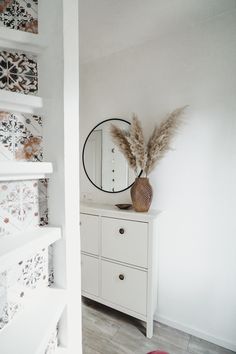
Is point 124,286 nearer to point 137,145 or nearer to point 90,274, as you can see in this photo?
point 90,274

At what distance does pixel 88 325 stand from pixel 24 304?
1.25m

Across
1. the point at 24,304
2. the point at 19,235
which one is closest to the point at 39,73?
the point at 19,235

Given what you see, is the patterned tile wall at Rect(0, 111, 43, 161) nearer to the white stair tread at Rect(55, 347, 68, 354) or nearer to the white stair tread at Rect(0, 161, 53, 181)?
the white stair tread at Rect(0, 161, 53, 181)

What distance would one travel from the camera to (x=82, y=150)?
6.73 ft

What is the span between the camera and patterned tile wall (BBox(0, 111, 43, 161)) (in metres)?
0.63

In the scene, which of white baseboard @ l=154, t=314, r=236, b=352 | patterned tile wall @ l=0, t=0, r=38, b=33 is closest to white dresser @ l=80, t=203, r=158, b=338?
white baseboard @ l=154, t=314, r=236, b=352

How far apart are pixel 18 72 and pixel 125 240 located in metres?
1.29

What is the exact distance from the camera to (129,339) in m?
1.48

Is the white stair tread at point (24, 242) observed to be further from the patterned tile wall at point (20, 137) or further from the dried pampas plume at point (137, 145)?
the dried pampas plume at point (137, 145)

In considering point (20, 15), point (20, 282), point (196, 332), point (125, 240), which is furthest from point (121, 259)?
point (20, 15)

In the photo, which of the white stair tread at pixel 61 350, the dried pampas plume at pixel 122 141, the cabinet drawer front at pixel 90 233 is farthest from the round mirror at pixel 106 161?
the white stair tread at pixel 61 350

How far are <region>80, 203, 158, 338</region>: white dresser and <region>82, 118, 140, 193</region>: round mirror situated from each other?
1.02ft

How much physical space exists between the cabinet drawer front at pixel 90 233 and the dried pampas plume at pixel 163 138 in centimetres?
66

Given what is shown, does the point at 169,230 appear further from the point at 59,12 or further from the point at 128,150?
the point at 59,12
